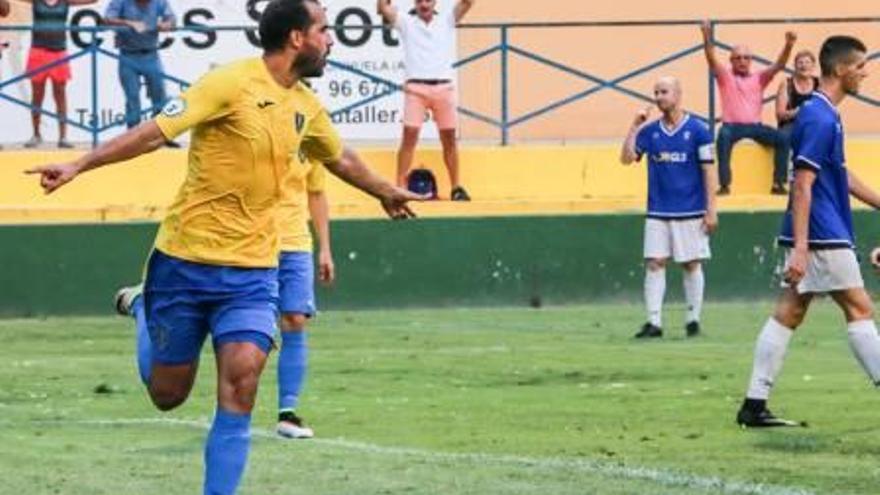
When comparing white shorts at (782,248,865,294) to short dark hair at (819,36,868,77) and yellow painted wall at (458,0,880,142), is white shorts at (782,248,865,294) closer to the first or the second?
short dark hair at (819,36,868,77)

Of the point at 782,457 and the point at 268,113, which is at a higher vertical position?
the point at 268,113

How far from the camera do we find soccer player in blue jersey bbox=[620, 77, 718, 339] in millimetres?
21344

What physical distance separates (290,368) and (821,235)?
2918mm

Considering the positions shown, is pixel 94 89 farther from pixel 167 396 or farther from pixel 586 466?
pixel 167 396

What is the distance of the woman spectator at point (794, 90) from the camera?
25.1 meters

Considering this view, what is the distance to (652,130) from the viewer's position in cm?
2158

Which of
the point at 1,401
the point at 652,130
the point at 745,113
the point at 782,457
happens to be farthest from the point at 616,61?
the point at 782,457

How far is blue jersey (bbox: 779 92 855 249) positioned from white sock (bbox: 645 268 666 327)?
7.03 m

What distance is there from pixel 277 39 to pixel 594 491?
8.04ft

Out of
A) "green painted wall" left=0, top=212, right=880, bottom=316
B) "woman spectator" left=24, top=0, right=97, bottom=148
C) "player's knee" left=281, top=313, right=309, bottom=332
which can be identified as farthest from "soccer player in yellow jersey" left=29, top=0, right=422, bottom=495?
"woman spectator" left=24, top=0, right=97, bottom=148

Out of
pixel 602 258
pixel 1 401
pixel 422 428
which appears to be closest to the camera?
pixel 422 428

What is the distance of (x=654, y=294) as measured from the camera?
2120 cm

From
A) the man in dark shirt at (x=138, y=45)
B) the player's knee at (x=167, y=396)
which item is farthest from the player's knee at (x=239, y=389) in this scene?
the man in dark shirt at (x=138, y=45)

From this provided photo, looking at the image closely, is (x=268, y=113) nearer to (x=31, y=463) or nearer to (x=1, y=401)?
(x=31, y=463)
